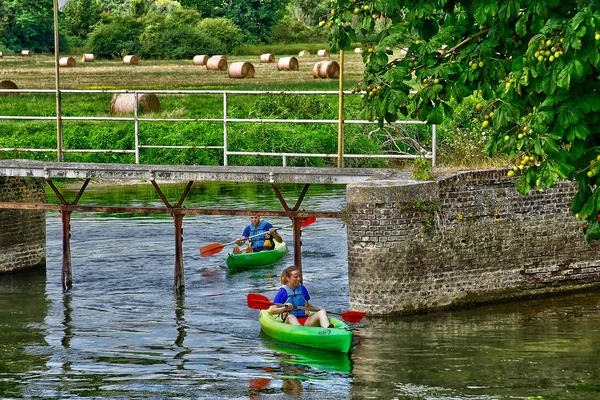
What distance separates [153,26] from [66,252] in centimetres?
5579

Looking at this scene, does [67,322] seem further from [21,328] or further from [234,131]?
[234,131]

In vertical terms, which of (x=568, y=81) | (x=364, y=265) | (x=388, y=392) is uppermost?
(x=568, y=81)

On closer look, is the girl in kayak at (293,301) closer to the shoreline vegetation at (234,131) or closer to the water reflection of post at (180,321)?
the water reflection of post at (180,321)

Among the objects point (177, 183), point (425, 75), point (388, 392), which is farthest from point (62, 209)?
point (177, 183)

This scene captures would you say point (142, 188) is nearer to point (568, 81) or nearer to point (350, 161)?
point (350, 161)

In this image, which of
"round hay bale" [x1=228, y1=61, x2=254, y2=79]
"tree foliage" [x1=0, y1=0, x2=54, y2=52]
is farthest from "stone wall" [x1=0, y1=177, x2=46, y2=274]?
"tree foliage" [x1=0, y1=0, x2=54, y2=52]

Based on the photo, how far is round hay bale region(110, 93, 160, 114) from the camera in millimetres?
40688

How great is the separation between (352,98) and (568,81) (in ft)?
102

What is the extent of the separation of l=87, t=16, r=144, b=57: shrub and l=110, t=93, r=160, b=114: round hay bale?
114 feet

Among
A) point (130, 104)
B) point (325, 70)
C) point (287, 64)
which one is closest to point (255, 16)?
point (287, 64)

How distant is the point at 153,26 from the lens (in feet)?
248

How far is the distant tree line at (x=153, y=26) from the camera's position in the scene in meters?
75.5

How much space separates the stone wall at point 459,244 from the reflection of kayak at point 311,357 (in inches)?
59.7

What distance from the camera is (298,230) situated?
1980 centimetres
